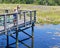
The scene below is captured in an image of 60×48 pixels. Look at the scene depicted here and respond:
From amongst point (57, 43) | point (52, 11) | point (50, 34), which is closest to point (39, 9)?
point (52, 11)

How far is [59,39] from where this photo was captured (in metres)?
42.0

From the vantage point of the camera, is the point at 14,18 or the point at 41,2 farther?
the point at 41,2

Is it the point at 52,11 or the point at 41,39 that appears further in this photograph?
the point at 52,11

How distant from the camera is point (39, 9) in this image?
83125 mm

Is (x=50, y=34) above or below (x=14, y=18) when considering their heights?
below

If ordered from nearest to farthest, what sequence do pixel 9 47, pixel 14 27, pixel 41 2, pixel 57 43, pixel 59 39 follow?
pixel 14 27 < pixel 9 47 < pixel 57 43 < pixel 59 39 < pixel 41 2

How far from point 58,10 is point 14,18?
2228 inches

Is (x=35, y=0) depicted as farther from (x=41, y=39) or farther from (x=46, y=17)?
(x=41, y=39)

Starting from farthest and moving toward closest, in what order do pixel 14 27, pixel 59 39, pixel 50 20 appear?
pixel 50 20 → pixel 59 39 → pixel 14 27

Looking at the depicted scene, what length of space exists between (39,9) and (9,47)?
49305mm

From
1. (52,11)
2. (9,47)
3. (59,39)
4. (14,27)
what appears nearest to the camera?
(14,27)

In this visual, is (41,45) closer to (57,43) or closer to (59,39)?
(57,43)

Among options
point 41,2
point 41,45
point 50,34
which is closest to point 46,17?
point 50,34

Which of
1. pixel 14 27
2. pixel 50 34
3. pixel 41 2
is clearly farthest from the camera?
pixel 41 2
